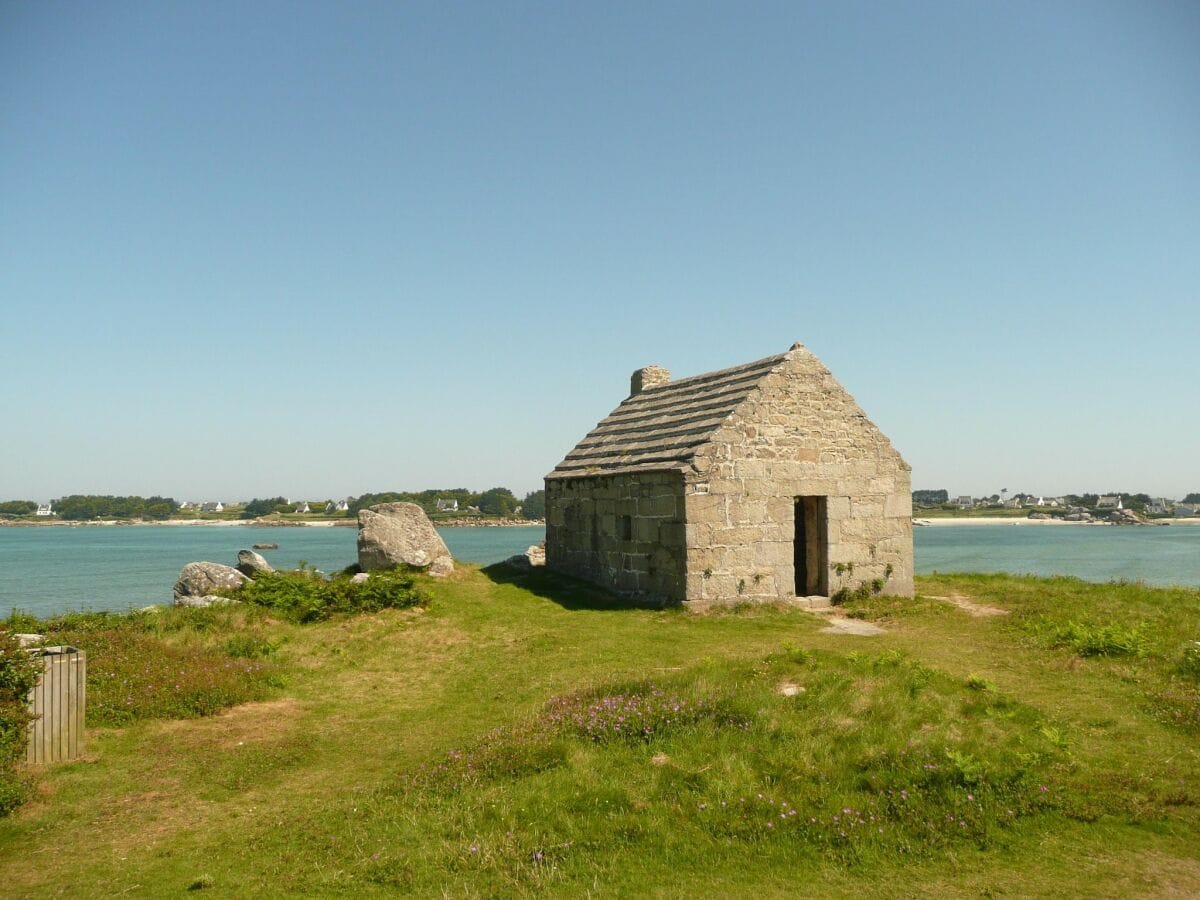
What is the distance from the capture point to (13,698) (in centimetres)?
890

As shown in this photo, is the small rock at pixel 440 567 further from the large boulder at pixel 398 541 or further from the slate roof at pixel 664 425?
the slate roof at pixel 664 425

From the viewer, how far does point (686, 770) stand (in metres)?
8.10

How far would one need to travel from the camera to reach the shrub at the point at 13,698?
8547 millimetres

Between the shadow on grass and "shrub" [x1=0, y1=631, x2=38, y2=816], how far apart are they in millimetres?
11507

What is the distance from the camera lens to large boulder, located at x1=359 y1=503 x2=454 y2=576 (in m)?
21.0

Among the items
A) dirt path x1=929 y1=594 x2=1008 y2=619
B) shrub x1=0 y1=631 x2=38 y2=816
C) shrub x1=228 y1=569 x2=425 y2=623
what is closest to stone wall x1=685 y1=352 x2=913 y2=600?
dirt path x1=929 y1=594 x2=1008 y2=619

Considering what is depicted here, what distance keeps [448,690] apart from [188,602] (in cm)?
904

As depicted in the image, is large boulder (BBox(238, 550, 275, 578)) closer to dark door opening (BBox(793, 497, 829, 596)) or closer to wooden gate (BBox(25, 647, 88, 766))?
wooden gate (BBox(25, 647, 88, 766))

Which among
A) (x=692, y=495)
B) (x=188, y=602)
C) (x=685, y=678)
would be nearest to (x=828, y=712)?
(x=685, y=678)

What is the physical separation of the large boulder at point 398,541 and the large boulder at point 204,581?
315 cm

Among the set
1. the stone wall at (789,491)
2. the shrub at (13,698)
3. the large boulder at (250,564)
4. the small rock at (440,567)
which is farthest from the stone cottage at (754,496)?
the shrub at (13,698)

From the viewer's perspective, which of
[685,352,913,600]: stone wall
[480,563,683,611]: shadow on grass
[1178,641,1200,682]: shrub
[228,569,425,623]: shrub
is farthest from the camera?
[480,563,683,611]: shadow on grass

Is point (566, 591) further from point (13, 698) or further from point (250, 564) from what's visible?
point (13, 698)

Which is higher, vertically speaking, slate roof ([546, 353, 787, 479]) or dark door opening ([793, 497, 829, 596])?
slate roof ([546, 353, 787, 479])
